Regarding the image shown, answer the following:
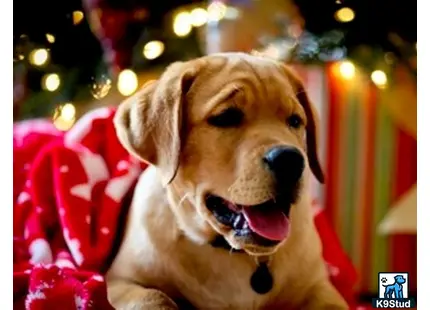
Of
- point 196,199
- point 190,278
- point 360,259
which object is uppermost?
point 196,199

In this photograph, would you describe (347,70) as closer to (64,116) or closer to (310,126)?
(310,126)

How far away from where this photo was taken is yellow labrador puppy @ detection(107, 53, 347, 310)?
110 centimetres

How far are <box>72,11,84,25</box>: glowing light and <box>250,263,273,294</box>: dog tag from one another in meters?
0.56

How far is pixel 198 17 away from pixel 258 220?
435 mm

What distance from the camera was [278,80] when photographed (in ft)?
3.83

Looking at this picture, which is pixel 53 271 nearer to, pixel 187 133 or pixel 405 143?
pixel 187 133

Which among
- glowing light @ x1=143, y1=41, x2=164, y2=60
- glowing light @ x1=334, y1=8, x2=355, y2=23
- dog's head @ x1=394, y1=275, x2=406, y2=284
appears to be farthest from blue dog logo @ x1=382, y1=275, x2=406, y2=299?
glowing light @ x1=143, y1=41, x2=164, y2=60

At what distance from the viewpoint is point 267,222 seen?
111 cm

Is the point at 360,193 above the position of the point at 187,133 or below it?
below

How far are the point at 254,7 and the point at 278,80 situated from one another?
0.22 meters

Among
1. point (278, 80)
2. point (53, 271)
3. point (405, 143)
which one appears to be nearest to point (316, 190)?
→ point (405, 143)

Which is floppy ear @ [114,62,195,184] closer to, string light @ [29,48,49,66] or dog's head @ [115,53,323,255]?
→ dog's head @ [115,53,323,255]

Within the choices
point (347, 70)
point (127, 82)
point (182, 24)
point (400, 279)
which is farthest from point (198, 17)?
point (400, 279)

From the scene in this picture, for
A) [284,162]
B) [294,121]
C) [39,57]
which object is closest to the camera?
[284,162]
